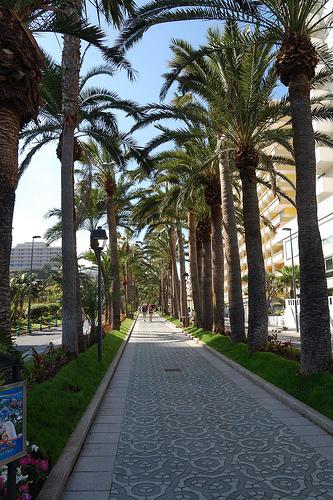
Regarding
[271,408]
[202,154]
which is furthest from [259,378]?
[202,154]

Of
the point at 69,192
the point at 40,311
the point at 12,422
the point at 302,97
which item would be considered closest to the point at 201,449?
the point at 12,422

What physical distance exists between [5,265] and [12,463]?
→ 415cm

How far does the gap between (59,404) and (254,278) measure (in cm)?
781

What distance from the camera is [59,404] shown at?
752cm

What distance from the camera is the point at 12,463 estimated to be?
349cm

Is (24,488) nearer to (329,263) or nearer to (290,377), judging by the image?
(290,377)

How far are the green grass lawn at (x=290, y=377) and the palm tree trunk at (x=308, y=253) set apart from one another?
0.38m

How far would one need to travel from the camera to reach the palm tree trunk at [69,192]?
12.6m

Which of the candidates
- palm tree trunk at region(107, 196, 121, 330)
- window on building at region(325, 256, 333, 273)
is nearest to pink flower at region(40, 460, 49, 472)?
palm tree trunk at region(107, 196, 121, 330)

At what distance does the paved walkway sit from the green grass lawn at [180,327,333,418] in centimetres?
40

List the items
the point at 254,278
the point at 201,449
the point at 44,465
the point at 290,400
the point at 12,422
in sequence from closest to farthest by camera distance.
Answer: the point at 12,422
the point at 44,465
the point at 201,449
the point at 290,400
the point at 254,278

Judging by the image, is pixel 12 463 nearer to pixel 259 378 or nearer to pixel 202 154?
pixel 259 378

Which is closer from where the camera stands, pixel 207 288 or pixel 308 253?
pixel 308 253

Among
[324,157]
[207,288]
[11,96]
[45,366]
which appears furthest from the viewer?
[324,157]
